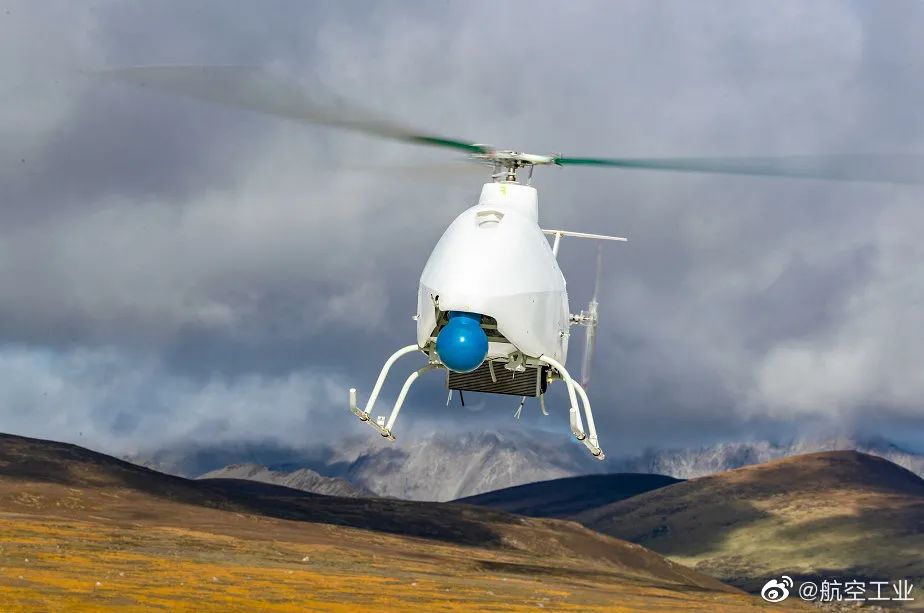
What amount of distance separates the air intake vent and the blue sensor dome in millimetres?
3489

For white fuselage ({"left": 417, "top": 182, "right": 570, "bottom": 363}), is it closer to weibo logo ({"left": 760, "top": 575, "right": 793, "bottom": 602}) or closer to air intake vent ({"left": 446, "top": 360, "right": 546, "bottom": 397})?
air intake vent ({"left": 446, "top": 360, "right": 546, "bottom": 397})

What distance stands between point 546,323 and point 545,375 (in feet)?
7.73

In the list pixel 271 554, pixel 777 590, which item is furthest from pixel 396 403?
pixel 777 590

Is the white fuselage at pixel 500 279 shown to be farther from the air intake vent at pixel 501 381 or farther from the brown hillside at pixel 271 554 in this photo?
the brown hillside at pixel 271 554

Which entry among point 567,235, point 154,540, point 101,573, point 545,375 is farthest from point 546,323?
point 154,540

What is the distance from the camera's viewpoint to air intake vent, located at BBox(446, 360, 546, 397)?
31062mm

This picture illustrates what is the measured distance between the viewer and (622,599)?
249 feet

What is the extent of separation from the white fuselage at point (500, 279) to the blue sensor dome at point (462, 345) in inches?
15.2

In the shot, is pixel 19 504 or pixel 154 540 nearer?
pixel 154 540

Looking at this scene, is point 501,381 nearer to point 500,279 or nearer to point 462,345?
point 500,279

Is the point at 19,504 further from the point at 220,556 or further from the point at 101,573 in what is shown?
the point at 101,573

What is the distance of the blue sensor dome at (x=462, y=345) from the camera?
27094 millimetres

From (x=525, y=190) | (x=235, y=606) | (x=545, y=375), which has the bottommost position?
(x=235, y=606)

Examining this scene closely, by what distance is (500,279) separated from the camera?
28.0 meters
